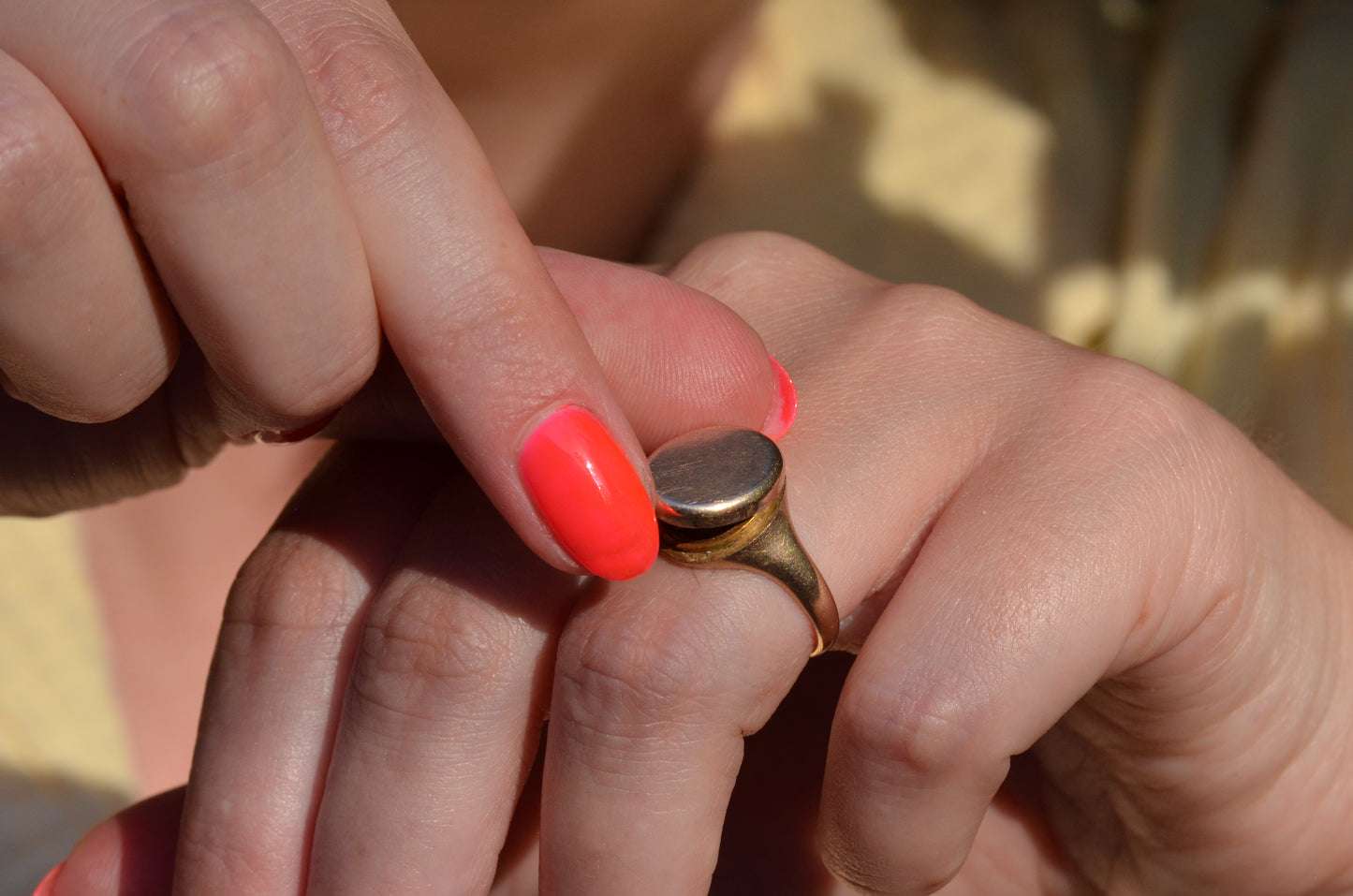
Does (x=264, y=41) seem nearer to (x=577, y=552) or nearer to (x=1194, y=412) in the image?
(x=577, y=552)

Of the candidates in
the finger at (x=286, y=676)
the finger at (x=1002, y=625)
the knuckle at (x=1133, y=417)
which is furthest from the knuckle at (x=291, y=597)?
the knuckle at (x=1133, y=417)

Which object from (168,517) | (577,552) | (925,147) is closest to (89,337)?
(577,552)

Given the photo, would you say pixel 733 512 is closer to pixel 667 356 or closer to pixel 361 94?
pixel 667 356

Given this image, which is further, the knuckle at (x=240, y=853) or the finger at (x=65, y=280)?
the knuckle at (x=240, y=853)

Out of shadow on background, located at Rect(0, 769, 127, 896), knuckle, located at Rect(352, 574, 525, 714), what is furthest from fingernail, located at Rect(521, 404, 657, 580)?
shadow on background, located at Rect(0, 769, 127, 896)

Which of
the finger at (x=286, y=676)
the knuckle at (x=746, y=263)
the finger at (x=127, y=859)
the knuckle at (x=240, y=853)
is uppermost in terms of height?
the knuckle at (x=746, y=263)

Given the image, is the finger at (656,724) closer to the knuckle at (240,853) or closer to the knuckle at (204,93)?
the knuckle at (240,853)

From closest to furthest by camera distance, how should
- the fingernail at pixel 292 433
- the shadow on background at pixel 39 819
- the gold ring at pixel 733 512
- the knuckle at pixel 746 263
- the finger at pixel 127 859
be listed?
the gold ring at pixel 733 512, the fingernail at pixel 292 433, the finger at pixel 127 859, the knuckle at pixel 746 263, the shadow on background at pixel 39 819

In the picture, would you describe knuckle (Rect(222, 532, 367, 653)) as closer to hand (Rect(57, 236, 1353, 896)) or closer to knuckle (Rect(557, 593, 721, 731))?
hand (Rect(57, 236, 1353, 896))
